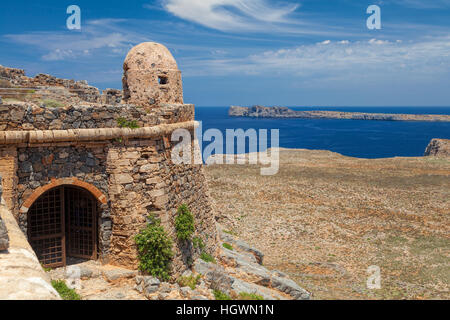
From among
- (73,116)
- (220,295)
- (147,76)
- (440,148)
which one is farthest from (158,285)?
(440,148)

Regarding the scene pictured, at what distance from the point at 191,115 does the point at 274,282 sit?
25.2 feet

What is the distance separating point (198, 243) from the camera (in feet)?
50.0

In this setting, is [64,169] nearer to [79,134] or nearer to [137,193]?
[79,134]

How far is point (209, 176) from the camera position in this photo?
132 feet

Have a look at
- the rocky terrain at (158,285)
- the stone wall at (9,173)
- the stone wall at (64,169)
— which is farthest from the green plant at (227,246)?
the stone wall at (9,173)

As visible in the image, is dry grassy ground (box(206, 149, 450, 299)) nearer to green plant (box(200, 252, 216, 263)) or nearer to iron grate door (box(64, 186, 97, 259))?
green plant (box(200, 252, 216, 263))

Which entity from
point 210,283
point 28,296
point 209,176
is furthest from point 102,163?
point 209,176

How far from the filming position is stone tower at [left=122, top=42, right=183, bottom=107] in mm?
14617

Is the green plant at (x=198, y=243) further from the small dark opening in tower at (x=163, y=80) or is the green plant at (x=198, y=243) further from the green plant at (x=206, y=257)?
the small dark opening in tower at (x=163, y=80)

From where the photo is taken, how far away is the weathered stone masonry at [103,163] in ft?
36.9

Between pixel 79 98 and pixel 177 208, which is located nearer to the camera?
pixel 177 208
